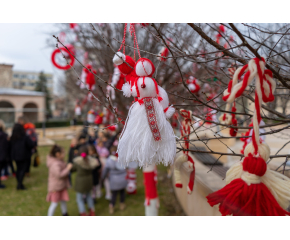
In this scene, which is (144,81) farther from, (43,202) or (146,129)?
(43,202)

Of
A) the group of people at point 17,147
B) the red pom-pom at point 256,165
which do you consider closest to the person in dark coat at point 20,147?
the group of people at point 17,147

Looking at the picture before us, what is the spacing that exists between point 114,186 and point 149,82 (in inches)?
150

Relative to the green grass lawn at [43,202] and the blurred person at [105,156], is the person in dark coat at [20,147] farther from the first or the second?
the blurred person at [105,156]

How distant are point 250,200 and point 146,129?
2.21 feet

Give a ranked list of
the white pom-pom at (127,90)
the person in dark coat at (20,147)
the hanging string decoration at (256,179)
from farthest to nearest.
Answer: the person in dark coat at (20,147), the white pom-pom at (127,90), the hanging string decoration at (256,179)

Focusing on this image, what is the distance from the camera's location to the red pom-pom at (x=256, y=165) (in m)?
1.08

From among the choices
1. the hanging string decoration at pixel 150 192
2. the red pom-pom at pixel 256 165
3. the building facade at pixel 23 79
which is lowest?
the hanging string decoration at pixel 150 192

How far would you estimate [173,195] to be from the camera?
5887mm

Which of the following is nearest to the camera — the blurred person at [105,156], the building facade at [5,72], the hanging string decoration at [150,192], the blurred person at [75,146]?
the building facade at [5,72]

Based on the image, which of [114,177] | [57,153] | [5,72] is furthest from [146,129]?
[114,177]

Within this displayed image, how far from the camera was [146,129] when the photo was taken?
1.36 meters

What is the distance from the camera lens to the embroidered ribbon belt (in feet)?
→ 4.44

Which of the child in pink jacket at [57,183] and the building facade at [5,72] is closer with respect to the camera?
the building facade at [5,72]

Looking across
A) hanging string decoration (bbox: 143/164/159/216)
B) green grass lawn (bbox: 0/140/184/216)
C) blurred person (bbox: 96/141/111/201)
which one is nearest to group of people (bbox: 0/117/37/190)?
green grass lawn (bbox: 0/140/184/216)
